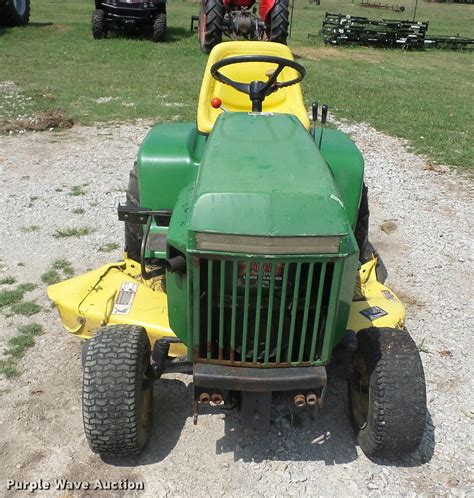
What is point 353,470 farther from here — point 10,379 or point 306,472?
point 10,379

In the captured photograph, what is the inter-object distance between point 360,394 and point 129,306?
133cm

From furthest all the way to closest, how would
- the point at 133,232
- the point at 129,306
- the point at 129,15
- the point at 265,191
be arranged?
the point at 129,15
the point at 133,232
the point at 129,306
the point at 265,191

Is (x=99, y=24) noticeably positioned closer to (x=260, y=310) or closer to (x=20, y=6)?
(x=20, y=6)

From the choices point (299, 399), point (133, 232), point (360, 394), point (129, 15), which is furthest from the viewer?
point (129, 15)

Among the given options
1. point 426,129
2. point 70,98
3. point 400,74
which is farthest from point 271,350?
point 400,74

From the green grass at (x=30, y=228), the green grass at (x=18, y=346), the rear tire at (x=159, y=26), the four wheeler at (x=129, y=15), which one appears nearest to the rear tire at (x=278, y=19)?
the rear tire at (x=159, y=26)

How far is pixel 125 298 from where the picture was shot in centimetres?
325

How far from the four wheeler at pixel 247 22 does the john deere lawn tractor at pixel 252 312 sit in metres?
9.03

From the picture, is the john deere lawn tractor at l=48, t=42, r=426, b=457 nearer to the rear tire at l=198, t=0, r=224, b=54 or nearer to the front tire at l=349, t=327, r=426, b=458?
the front tire at l=349, t=327, r=426, b=458

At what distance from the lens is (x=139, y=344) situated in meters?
2.66

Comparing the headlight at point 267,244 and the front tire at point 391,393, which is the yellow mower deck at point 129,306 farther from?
the headlight at point 267,244

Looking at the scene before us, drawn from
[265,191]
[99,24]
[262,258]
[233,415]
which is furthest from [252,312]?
[99,24]

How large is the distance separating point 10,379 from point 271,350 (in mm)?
1721

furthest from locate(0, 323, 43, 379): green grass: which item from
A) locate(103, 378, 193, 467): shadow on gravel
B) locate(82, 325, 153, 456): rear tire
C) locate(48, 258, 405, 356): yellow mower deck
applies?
locate(82, 325, 153, 456): rear tire
